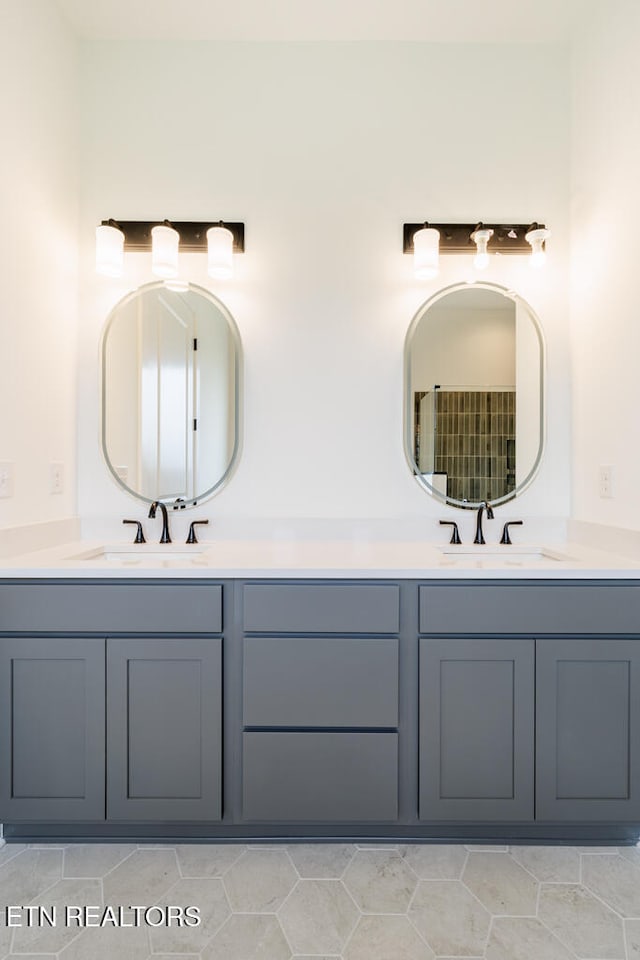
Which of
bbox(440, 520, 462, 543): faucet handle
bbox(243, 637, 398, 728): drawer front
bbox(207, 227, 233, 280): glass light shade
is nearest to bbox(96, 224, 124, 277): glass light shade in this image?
bbox(207, 227, 233, 280): glass light shade

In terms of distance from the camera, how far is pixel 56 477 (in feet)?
6.37

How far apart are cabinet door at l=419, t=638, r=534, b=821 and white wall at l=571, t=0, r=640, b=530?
0.68 metres

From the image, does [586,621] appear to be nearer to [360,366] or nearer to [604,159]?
[360,366]

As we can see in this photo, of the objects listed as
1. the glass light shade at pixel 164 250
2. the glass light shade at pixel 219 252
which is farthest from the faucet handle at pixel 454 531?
the glass light shade at pixel 164 250

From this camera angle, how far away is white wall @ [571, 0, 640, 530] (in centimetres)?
171

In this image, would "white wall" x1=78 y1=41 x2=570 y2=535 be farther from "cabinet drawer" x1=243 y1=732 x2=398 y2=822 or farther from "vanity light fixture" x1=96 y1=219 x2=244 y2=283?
"cabinet drawer" x1=243 y1=732 x2=398 y2=822

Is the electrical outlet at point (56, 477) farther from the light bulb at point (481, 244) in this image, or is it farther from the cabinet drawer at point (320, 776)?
the light bulb at point (481, 244)

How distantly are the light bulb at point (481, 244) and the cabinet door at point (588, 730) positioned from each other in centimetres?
138

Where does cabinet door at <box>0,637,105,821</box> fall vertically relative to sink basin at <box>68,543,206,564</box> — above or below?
below

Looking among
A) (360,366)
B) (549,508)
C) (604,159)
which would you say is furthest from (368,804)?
(604,159)

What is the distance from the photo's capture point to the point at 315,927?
1.29m

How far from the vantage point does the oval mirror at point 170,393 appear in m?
2.05

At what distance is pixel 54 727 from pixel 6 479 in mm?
779

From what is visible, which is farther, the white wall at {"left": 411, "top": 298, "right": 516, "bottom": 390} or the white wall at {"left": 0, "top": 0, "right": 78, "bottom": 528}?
the white wall at {"left": 411, "top": 298, "right": 516, "bottom": 390}
